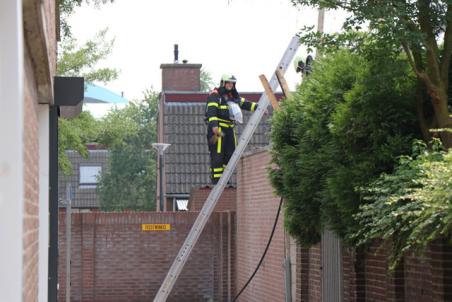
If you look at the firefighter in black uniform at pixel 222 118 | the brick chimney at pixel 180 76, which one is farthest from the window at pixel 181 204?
the brick chimney at pixel 180 76

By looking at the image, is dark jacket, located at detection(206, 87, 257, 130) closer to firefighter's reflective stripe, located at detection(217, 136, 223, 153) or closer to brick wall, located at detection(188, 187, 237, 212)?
firefighter's reflective stripe, located at detection(217, 136, 223, 153)

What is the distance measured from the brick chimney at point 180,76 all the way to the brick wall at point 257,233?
1540 cm

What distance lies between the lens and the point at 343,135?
10.3 meters

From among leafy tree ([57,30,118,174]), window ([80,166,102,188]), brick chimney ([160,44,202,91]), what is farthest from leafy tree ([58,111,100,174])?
window ([80,166,102,188])

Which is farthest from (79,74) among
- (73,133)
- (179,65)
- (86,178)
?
(86,178)

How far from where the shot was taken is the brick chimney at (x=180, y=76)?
→ 36656 millimetres

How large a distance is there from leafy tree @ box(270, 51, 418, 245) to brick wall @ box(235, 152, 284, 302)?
5.11 m

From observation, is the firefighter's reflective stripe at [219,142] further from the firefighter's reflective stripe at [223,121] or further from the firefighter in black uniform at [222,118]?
the firefighter's reflective stripe at [223,121]

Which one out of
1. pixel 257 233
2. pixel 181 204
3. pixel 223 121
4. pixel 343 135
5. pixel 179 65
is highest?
pixel 179 65

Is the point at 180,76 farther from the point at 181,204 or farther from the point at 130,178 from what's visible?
the point at 130,178

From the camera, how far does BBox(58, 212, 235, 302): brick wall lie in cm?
2244

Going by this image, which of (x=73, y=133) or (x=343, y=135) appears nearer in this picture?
(x=343, y=135)

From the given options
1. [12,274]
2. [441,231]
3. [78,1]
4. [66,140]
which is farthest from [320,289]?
[66,140]

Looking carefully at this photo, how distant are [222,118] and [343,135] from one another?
36.0ft
